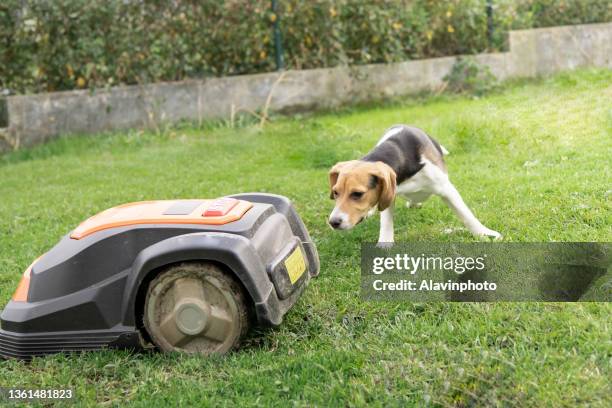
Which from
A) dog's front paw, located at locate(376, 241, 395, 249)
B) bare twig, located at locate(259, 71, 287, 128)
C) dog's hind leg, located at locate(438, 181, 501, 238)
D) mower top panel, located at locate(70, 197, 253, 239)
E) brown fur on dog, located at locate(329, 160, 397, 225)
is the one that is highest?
mower top panel, located at locate(70, 197, 253, 239)

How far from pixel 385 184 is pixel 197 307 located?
49.9 inches

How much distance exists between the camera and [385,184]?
4.14 metres

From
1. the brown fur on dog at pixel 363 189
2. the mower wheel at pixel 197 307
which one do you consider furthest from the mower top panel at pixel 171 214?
the brown fur on dog at pixel 363 189

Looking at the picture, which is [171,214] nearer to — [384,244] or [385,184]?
[385,184]

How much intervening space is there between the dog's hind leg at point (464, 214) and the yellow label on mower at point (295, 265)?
4.20 feet

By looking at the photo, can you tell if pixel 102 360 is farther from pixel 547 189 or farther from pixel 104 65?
pixel 104 65

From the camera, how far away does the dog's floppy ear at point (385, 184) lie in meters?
4.14

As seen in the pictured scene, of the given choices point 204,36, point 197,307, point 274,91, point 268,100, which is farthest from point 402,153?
point 204,36

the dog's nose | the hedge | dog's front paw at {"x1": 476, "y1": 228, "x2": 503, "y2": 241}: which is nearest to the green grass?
dog's front paw at {"x1": 476, "y1": 228, "x2": 503, "y2": 241}

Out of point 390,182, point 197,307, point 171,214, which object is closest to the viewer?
point 197,307

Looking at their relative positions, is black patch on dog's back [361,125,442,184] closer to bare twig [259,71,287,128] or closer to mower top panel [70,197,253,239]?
mower top panel [70,197,253,239]

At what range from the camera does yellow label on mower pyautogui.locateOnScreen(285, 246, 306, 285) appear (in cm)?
359

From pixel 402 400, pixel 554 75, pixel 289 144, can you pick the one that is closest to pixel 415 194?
pixel 402 400

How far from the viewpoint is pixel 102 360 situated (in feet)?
11.5
